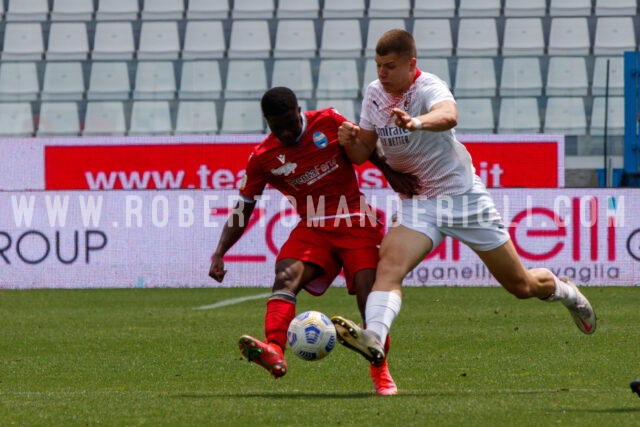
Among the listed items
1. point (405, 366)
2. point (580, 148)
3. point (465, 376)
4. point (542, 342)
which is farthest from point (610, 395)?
point (580, 148)

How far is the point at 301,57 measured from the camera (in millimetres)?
21641

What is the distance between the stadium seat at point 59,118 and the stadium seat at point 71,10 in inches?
119

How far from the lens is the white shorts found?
6395 mm

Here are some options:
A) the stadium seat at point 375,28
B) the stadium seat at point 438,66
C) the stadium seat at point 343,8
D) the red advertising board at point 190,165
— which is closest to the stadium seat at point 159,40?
the stadium seat at point 343,8

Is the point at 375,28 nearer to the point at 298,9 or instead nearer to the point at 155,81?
the point at 298,9

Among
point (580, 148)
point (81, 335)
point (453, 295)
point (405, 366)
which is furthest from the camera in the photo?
point (580, 148)

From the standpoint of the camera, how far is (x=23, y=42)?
882 inches

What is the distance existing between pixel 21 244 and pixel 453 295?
20.5 feet

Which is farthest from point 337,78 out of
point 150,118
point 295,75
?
point 150,118

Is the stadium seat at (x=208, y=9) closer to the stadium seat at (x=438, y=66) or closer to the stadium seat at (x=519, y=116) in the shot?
the stadium seat at (x=438, y=66)

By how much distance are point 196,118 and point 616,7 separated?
8.45m

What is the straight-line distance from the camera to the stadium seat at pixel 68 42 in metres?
22.3

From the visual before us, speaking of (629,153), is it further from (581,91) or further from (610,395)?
(610,395)

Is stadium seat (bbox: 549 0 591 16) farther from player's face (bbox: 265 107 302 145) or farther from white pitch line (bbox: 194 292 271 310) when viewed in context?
player's face (bbox: 265 107 302 145)
